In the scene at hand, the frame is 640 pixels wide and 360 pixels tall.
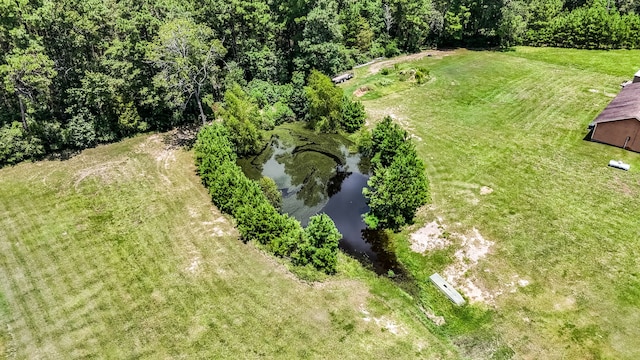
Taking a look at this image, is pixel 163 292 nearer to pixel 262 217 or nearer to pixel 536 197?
pixel 262 217

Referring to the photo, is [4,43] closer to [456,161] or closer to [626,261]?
[456,161]

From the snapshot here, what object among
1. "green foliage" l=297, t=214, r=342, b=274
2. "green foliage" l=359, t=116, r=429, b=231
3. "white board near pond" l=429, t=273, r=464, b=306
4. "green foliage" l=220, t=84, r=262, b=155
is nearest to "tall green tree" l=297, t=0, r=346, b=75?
"green foliage" l=220, t=84, r=262, b=155

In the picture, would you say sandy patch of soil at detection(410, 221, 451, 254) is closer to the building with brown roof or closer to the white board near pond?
the white board near pond

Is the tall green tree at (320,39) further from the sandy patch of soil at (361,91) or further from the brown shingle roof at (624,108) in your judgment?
the brown shingle roof at (624,108)

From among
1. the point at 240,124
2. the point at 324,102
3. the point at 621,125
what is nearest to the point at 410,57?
the point at 324,102

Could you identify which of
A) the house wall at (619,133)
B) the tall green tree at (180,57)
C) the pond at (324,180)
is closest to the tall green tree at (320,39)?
the pond at (324,180)

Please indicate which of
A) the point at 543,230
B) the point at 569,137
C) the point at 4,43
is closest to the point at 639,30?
the point at 569,137

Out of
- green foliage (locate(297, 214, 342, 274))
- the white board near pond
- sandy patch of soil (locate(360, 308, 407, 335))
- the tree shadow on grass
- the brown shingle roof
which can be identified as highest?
the brown shingle roof
